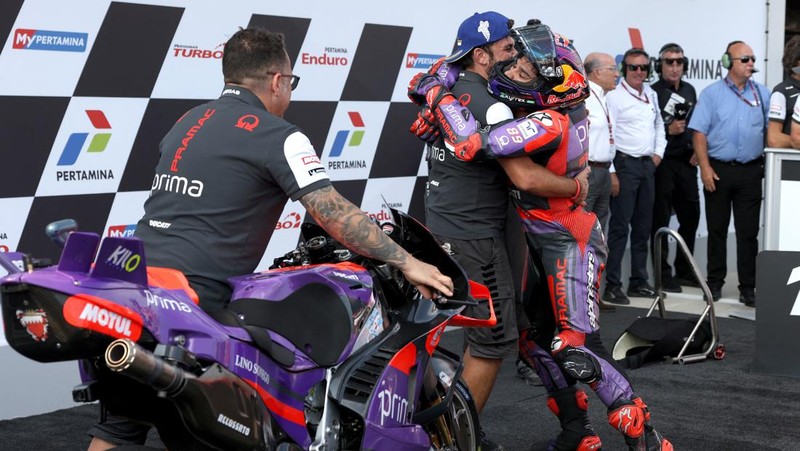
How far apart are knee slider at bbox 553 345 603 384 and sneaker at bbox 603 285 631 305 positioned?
4.77 meters

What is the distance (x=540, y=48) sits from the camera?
459 cm

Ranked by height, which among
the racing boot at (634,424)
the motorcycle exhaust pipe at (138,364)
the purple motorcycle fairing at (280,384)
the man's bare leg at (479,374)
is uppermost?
the motorcycle exhaust pipe at (138,364)

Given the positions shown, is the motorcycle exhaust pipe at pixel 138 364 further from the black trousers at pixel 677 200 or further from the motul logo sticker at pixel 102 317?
the black trousers at pixel 677 200

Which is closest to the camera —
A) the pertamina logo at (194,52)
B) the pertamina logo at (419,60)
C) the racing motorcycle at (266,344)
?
the racing motorcycle at (266,344)

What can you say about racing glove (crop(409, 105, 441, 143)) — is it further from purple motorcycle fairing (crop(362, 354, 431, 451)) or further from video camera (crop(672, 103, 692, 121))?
video camera (crop(672, 103, 692, 121))

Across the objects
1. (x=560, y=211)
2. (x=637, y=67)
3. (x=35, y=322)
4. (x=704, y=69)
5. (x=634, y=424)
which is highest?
(x=704, y=69)

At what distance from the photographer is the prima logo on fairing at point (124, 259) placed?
9.14ft

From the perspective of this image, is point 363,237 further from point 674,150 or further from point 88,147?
point 674,150

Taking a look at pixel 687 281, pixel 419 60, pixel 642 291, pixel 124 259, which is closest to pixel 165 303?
pixel 124 259

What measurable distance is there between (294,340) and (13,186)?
3.04 metres

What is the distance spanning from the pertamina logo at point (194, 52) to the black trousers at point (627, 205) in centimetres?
398

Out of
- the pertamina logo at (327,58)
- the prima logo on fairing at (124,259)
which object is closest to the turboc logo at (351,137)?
the pertamina logo at (327,58)

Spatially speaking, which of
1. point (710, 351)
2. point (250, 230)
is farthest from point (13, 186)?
point (710, 351)

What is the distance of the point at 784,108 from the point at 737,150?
0.85m
